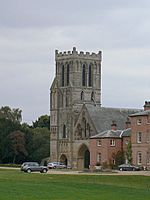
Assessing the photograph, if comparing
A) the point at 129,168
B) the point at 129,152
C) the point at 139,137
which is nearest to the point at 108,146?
the point at 129,152

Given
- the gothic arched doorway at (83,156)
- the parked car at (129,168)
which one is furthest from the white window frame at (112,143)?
the gothic arched doorway at (83,156)

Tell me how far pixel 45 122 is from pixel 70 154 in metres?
41.0

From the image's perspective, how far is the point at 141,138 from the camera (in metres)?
98.6

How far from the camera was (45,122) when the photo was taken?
170750 millimetres

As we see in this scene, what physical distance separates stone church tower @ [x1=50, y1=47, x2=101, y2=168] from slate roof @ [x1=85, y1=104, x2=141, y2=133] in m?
8.04

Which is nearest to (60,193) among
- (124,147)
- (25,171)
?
(25,171)

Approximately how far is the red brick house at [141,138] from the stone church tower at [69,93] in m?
32.7

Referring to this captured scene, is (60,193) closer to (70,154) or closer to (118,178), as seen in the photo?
(118,178)

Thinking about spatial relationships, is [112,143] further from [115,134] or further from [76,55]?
[76,55]

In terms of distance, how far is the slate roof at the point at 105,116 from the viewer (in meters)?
122

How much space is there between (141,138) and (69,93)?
39905 mm

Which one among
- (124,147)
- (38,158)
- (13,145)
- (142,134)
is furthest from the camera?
(38,158)

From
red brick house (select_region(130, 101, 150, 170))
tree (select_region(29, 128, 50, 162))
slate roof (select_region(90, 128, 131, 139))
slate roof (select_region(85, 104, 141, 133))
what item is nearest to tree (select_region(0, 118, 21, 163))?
tree (select_region(29, 128, 50, 162))

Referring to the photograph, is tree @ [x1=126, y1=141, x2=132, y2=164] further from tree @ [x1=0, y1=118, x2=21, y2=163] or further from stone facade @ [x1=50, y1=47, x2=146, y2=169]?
tree @ [x1=0, y1=118, x2=21, y2=163]
